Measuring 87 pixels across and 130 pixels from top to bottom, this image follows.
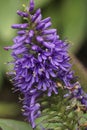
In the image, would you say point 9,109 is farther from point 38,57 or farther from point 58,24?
point 38,57

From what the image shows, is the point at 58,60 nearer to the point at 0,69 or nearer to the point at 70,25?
the point at 0,69

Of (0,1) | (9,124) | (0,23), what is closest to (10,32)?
(0,23)

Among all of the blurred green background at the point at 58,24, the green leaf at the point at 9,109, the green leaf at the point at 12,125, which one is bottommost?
the green leaf at the point at 12,125

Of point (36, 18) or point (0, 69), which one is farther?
point (0, 69)

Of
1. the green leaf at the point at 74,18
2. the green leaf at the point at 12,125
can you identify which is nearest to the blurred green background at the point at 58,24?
the green leaf at the point at 74,18

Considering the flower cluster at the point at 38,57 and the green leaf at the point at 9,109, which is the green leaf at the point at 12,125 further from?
the green leaf at the point at 9,109

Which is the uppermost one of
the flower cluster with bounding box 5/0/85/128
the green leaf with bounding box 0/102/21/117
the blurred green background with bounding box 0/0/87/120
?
the blurred green background with bounding box 0/0/87/120

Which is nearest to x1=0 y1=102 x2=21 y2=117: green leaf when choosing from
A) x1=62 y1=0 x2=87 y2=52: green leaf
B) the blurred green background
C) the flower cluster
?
the blurred green background

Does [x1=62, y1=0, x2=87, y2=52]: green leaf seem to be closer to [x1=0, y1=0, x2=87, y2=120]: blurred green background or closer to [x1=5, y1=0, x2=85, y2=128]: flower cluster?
[x1=0, y1=0, x2=87, y2=120]: blurred green background
